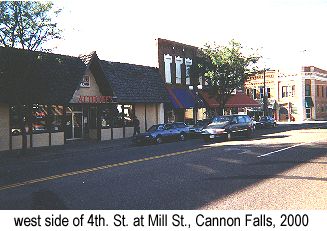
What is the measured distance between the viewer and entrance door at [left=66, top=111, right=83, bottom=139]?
2570 cm

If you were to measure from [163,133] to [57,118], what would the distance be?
300 inches

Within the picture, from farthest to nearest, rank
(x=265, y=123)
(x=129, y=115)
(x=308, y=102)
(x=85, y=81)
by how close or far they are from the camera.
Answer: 1. (x=308, y=102)
2. (x=265, y=123)
3. (x=129, y=115)
4. (x=85, y=81)

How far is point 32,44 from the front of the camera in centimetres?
1792

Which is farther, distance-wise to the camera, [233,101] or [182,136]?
[233,101]

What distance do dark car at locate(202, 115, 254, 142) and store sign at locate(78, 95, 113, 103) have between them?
855 centimetres

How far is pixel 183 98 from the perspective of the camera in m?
32.6

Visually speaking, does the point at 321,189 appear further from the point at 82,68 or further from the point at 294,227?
the point at 82,68

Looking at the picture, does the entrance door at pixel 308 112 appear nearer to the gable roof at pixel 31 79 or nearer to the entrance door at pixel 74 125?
the entrance door at pixel 74 125

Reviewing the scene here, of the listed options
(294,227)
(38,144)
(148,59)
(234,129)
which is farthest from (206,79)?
(294,227)

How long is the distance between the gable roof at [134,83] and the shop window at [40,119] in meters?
5.46

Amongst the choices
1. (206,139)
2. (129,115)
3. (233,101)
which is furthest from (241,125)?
(233,101)

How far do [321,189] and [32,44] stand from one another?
15604mm

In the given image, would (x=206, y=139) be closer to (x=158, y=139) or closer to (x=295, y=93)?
(x=158, y=139)

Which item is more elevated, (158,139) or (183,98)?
(183,98)
